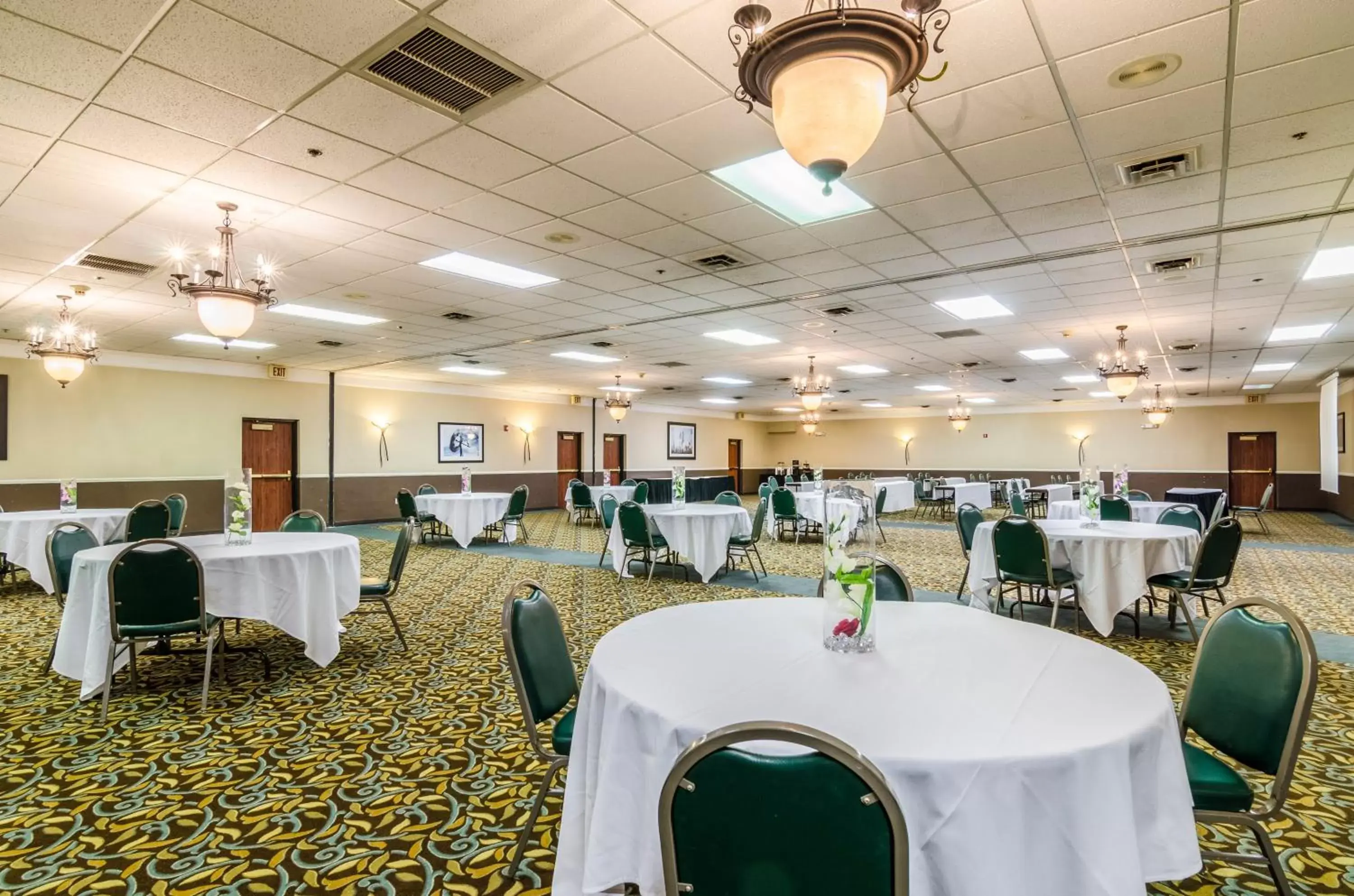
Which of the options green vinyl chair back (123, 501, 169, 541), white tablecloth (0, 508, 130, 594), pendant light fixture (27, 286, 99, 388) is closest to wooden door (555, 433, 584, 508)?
pendant light fixture (27, 286, 99, 388)

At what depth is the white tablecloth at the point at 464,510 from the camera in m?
10.3

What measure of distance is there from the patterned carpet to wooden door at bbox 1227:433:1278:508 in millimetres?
16699

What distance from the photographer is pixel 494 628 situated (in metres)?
5.54

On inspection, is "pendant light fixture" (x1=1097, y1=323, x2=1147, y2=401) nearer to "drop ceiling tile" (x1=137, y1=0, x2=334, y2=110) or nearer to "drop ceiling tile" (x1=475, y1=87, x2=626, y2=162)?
"drop ceiling tile" (x1=475, y1=87, x2=626, y2=162)

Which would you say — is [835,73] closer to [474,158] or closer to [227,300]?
[474,158]

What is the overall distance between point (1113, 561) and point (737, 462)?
21.3 m

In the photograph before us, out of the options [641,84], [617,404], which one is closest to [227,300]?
[641,84]

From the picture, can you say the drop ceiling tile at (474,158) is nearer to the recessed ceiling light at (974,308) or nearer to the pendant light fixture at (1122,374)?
the recessed ceiling light at (974,308)

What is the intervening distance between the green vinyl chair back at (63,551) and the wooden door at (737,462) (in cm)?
2198

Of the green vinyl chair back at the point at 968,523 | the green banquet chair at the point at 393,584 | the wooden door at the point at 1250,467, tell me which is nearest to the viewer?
the green banquet chair at the point at 393,584

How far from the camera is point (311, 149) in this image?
396 cm

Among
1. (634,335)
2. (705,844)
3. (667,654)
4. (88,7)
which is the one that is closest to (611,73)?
(88,7)

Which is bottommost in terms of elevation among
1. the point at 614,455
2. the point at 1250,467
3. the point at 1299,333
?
the point at 1250,467

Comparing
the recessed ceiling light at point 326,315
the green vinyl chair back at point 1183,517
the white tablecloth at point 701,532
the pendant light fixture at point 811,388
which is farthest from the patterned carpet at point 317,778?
the pendant light fixture at point 811,388
